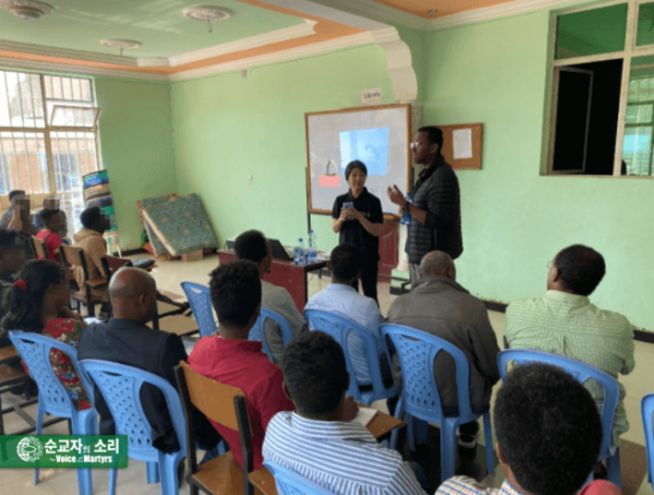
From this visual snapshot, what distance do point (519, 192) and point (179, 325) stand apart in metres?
3.21

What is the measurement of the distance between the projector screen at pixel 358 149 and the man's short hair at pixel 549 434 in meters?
4.30

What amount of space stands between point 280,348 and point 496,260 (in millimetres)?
2984

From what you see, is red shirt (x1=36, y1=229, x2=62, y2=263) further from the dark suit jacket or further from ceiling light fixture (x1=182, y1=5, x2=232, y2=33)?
the dark suit jacket

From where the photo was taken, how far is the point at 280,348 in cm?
245

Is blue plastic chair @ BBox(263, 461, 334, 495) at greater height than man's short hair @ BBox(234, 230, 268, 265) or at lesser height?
lesser

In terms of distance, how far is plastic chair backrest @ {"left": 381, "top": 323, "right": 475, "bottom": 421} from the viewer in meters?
1.87

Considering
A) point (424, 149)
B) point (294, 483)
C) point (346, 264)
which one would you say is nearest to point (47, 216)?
point (346, 264)

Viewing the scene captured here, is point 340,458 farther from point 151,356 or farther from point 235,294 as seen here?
point 151,356

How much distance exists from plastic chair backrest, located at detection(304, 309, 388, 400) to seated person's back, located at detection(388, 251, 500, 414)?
184 mm

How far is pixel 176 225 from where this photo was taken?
763cm

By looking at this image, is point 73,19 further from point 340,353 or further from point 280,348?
point 340,353

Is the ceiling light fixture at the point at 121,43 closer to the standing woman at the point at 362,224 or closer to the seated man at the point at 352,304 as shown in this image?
the standing woman at the point at 362,224

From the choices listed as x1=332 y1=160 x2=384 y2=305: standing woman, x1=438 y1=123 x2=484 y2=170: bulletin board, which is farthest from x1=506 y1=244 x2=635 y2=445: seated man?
x1=438 y1=123 x2=484 y2=170: bulletin board

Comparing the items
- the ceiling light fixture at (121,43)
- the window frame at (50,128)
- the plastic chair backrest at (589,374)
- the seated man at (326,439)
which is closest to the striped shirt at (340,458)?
the seated man at (326,439)
